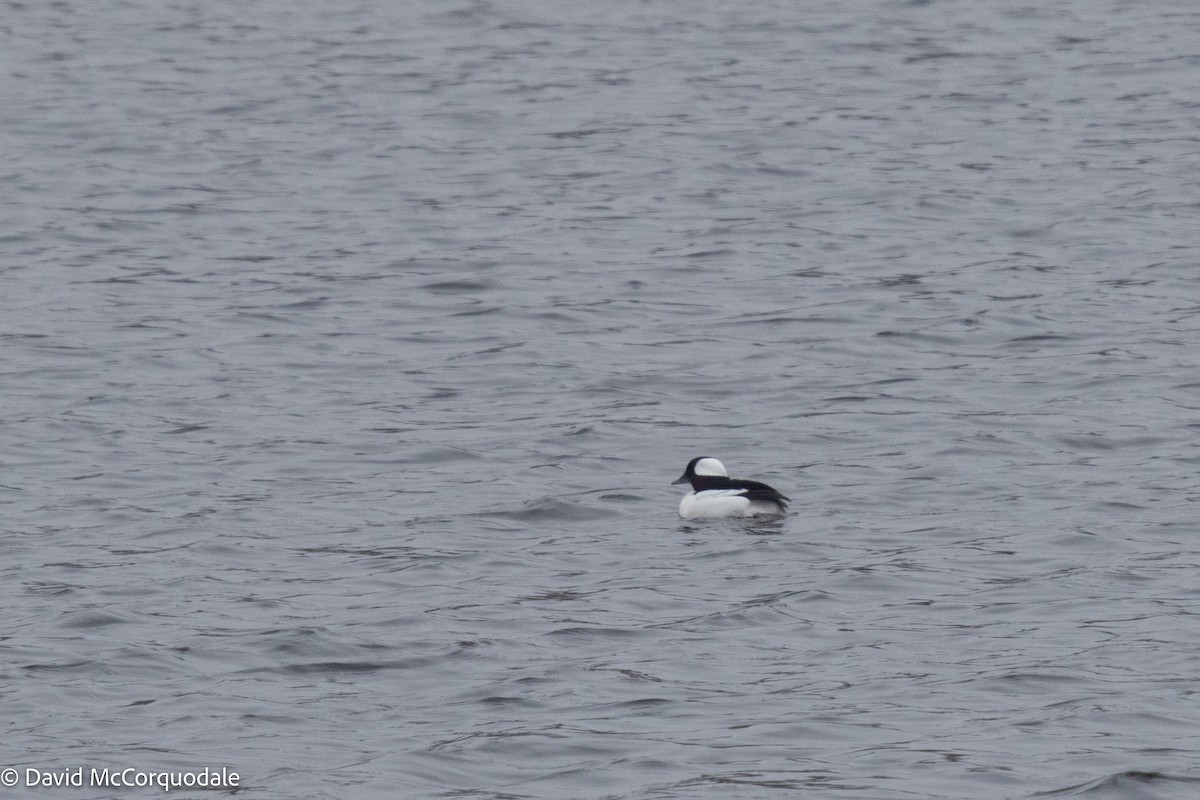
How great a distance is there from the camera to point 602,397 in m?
16.0

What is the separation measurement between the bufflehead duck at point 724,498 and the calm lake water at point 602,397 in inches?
5.5

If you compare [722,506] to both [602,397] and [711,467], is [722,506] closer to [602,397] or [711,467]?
[711,467]

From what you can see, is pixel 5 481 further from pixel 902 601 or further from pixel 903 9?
pixel 903 9

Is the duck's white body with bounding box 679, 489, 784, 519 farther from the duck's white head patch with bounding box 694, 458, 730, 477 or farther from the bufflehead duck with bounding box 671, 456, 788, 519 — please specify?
the duck's white head patch with bounding box 694, 458, 730, 477

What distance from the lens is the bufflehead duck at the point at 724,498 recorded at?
508 inches

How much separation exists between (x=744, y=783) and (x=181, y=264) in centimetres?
1207

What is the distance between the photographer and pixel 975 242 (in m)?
20.1

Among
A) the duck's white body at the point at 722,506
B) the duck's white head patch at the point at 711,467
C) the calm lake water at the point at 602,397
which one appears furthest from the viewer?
the duck's white head patch at the point at 711,467

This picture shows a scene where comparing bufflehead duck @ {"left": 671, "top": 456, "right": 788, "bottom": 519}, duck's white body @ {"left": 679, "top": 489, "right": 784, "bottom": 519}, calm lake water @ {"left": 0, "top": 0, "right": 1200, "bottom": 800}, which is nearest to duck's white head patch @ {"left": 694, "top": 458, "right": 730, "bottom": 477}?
bufflehead duck @ {"left": 671, "top": 456, "right": 788, "bottom": 519}

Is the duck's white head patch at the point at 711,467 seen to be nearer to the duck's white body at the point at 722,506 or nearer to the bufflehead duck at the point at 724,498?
the bufflehead duck at the point at 724,498

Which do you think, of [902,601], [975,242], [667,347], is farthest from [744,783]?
[975,242]

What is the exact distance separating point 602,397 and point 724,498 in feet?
10.7

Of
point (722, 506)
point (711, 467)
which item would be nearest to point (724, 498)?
point (722, 506)

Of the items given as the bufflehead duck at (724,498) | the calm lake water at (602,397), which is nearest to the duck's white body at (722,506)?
the bufflehead duck at (724,498)
